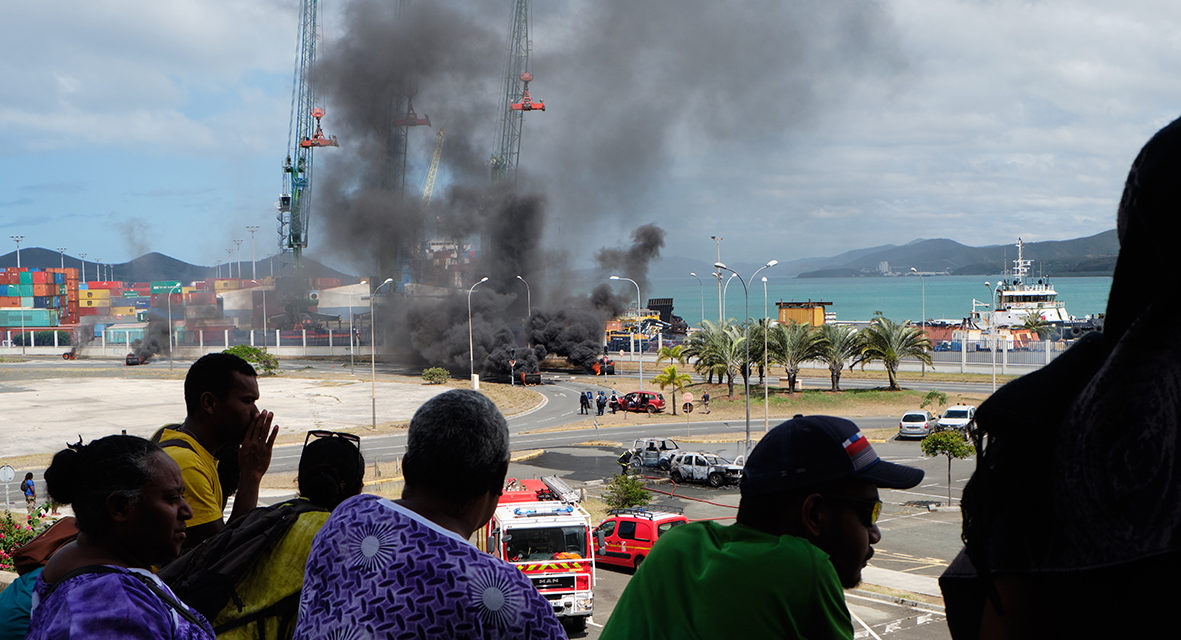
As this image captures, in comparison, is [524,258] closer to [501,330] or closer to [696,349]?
[501,330]

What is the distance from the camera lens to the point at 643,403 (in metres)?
43.9

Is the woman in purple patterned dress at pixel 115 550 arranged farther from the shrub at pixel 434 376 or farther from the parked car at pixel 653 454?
the shrub at pixel 434 376

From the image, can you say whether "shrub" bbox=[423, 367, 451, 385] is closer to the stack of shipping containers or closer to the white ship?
the white ship

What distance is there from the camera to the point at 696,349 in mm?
45000

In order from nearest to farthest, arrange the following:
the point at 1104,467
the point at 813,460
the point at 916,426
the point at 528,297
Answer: the point at 1104,467 → the point at 813,460 → the point at 916,426 → the point at 528,297

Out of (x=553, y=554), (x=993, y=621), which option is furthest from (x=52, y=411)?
(x=993, y=621)

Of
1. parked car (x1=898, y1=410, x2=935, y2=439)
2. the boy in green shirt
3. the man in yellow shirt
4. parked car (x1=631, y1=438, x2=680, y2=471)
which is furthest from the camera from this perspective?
parked car (x1=898, y1=410, x2=935, y2=439)

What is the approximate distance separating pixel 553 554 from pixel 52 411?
1546 inches

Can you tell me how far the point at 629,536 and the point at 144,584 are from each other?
47.8 feet

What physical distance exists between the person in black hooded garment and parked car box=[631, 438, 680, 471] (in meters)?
26.2

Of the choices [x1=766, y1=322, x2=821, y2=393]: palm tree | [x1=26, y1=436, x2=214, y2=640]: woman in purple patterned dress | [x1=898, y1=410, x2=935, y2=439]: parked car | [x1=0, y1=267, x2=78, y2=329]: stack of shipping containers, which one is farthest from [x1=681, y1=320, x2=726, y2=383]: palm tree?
[x1=0, y1=267, x2=78, y2=329]: stack of shipping containers

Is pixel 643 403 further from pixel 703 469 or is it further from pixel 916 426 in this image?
pixel 703 469

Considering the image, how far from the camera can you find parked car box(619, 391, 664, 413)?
43625 millimetres

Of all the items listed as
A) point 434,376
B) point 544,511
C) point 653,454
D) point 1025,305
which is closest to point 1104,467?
point 544,511
